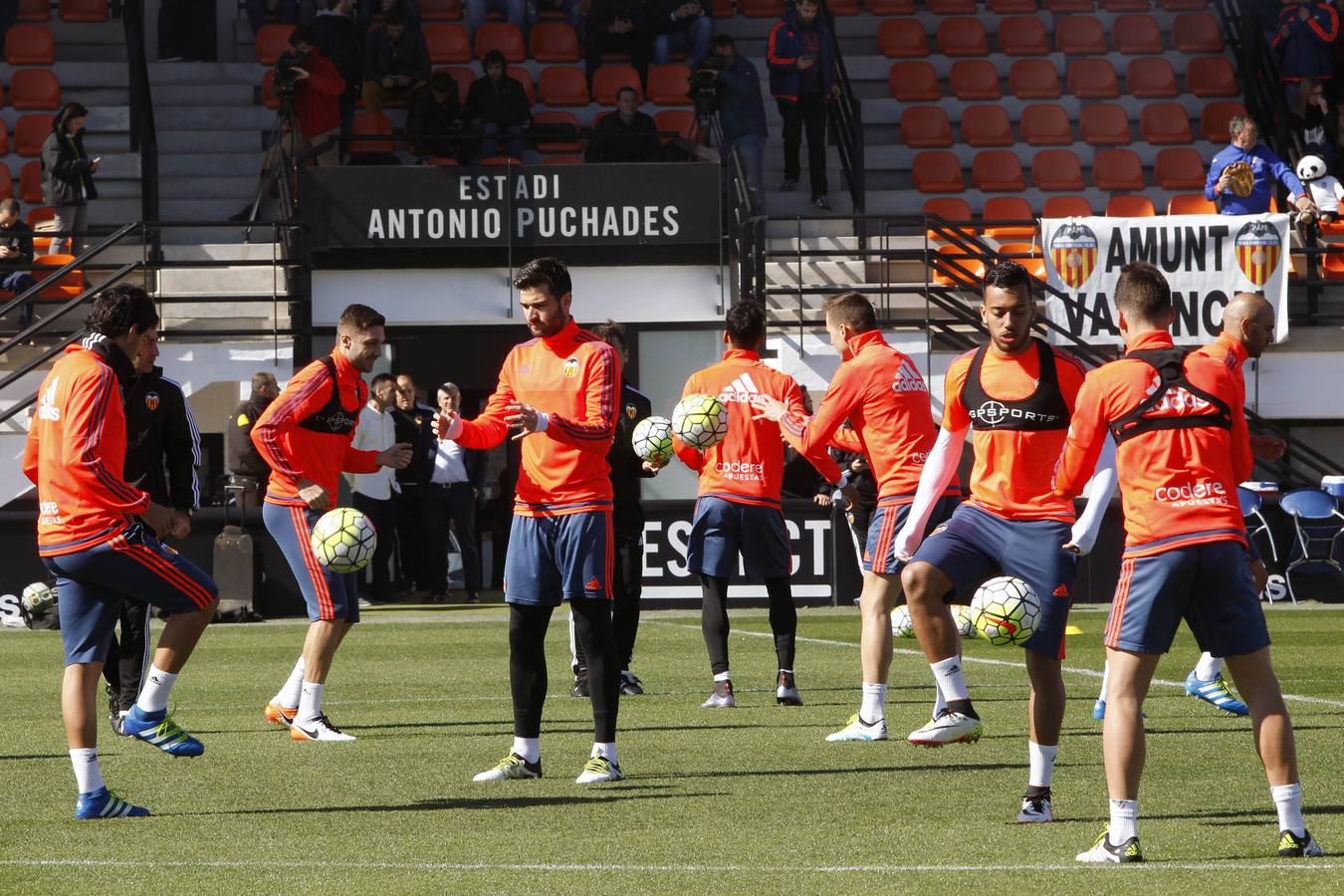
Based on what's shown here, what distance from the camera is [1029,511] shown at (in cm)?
728

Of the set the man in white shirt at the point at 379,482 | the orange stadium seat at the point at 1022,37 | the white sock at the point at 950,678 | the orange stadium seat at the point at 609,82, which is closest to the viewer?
the white sock at the point at 950,678

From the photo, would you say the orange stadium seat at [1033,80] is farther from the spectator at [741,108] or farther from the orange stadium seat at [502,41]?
the orange stadium seat at [502,41]

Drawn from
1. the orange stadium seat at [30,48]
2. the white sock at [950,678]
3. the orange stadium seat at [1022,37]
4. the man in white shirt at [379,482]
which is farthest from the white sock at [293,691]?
the orange stadium seat at [1022,37]

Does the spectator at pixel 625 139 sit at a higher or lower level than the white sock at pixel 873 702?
higher

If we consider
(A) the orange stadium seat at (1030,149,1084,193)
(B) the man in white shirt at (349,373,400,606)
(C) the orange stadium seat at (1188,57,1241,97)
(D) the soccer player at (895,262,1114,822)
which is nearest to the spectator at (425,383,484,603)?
(B) the man in white shirt at (349,373,400,606)

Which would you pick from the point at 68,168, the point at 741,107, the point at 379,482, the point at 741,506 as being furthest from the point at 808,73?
the point at 741,506

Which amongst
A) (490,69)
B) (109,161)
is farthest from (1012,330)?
(109,161)

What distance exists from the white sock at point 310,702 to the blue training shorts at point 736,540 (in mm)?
2254

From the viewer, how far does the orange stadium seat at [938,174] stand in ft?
78.5

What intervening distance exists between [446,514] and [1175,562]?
44.5 feet

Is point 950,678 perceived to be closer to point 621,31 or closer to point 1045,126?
point 621,31

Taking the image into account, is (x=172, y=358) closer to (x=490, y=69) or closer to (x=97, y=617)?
(x=490, y=69)

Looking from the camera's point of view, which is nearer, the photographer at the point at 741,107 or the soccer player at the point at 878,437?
the soccer player at the point at 878,437

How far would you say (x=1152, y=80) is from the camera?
25141mm
